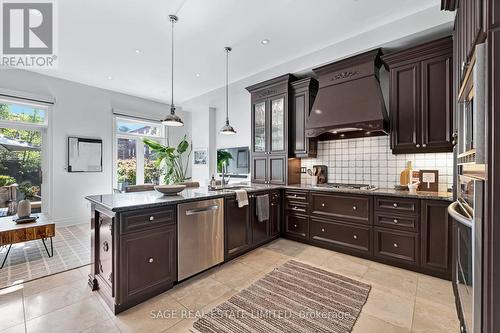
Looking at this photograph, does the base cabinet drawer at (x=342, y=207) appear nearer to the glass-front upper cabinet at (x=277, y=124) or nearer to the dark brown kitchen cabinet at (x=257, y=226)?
the dark brown kitchen cabinet at (x=257, y=226)

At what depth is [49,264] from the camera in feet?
9.30

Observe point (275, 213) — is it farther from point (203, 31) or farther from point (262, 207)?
point (203, 31)

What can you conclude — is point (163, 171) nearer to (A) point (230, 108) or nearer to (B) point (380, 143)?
(A) point (230, 108)

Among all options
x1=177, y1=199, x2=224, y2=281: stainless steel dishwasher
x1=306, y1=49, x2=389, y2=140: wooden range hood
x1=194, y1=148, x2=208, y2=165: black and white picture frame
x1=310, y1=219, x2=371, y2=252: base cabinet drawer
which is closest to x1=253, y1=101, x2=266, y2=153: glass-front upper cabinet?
x1=306, y1=49, x2=389, y2=140: wooden range hood

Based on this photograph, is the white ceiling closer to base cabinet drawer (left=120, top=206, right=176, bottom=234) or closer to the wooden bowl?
the wooden bowl

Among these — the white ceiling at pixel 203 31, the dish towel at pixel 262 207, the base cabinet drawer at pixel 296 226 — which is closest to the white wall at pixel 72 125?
the white ceiling at pixel 203 31

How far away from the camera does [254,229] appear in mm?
3287

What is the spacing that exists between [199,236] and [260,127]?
103 inches

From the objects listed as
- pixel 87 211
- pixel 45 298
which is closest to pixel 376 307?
pixel 45 298

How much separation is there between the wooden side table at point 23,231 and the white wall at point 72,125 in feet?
5.35

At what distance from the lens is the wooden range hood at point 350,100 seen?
120 inches

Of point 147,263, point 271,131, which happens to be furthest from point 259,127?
point 147,263

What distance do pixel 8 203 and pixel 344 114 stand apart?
549 cm

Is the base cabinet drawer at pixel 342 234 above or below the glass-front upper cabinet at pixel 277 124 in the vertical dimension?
below
